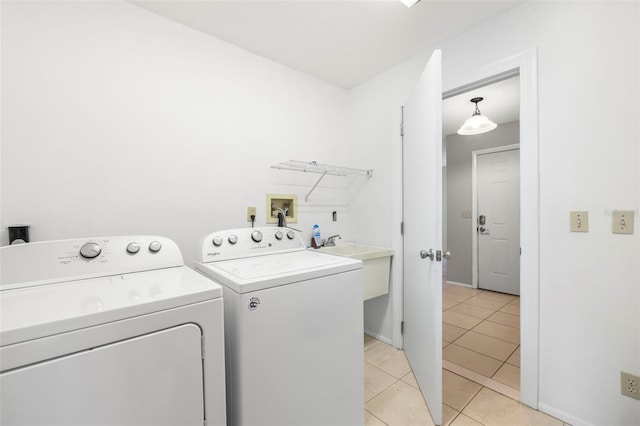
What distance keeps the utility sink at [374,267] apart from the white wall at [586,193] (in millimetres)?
1023

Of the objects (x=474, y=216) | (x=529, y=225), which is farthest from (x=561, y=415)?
(x=474, y=216)

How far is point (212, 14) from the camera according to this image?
169 cm

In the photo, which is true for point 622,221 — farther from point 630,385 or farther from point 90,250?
point 90,250

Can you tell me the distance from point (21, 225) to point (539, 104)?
2805mm

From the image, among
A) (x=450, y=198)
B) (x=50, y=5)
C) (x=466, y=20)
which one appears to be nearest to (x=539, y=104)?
(x=466, y=20)

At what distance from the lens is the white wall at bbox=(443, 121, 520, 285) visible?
4207mm

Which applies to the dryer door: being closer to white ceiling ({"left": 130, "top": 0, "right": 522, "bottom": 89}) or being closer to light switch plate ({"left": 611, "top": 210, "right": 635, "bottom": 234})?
white ceiling ({"left": 130, "top": 0, "right": 522, "bottom": 89})

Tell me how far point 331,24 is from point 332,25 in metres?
0.01

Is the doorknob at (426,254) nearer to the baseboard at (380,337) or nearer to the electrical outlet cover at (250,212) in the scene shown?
the baseboard at (380,337)

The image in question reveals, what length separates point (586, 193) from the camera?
1.40 m

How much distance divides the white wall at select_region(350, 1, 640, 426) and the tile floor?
250 millimetres

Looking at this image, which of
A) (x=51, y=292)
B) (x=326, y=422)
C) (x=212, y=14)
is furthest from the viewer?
(x=212, y=14)

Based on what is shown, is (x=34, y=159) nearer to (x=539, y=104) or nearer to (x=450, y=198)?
(x=539, y=104)

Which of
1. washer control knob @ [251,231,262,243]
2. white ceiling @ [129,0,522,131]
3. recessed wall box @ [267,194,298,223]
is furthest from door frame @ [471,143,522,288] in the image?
washer control knob @ [251,231,262,243]
